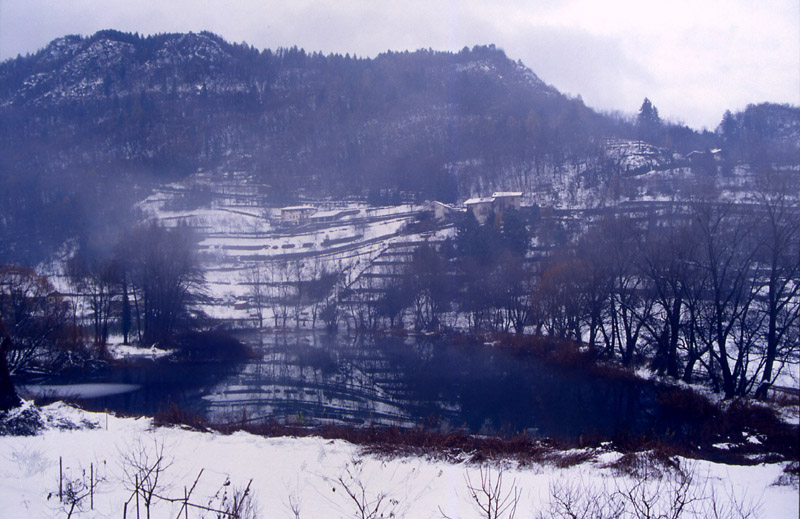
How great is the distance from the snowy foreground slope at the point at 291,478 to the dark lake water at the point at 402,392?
2.66 metres

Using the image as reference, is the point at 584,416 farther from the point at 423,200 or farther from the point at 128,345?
the point at 423,200

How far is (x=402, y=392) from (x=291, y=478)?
313 inches

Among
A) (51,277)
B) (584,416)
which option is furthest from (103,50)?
(584,416)

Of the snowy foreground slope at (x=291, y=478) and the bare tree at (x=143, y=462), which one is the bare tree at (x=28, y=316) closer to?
the snowy foreground slope at (x=291, y=478)

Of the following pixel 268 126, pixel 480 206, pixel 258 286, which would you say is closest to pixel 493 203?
pixel 480 206

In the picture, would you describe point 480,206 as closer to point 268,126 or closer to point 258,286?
point 258,286

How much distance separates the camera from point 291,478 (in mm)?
5516

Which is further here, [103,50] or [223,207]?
[103,50]

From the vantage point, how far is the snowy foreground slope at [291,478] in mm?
4492

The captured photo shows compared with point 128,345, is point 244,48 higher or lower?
higher

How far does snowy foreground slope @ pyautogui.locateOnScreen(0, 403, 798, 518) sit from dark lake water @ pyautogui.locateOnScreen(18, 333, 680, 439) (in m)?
2.66

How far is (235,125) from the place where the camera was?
59906 millimetres

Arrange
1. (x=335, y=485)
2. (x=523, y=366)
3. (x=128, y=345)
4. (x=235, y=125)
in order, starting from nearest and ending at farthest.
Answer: (x=335, y=485), (x=523, y=366), (x=128, y=345), (x=235, y=125)

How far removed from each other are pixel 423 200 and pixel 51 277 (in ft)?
84.5
